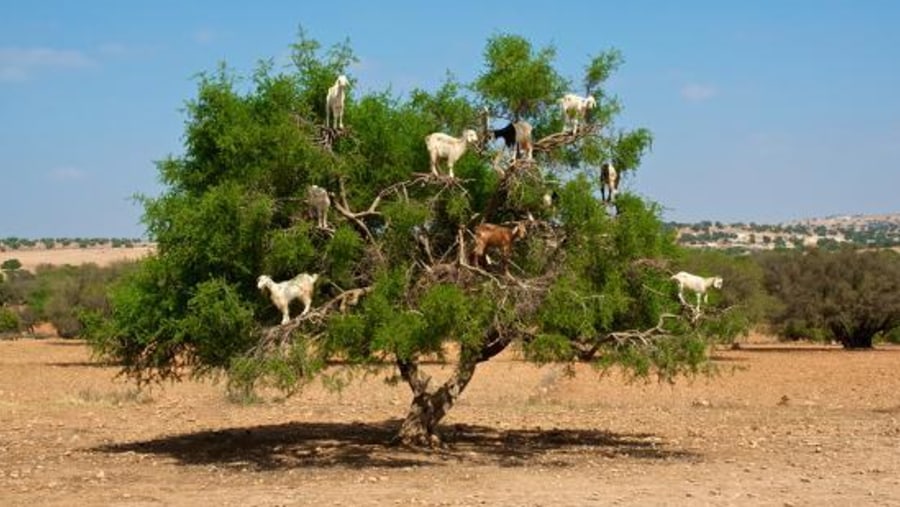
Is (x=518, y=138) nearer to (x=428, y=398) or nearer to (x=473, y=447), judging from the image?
(x=428, y=398)

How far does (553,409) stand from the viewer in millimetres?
28297

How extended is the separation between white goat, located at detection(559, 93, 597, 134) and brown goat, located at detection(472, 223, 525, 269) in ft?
6.48

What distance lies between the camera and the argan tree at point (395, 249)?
17.2 metres

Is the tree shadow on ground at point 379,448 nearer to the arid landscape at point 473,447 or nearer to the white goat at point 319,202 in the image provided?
the arid landscape at point 473,447

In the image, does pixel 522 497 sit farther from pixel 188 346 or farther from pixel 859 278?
pixel 859 278

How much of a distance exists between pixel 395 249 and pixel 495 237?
5.51 ft

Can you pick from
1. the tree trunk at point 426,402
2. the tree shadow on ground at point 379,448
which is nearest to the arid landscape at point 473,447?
the tree shadow on ground at point 379,448

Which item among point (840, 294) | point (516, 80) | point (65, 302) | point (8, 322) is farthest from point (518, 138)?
point (8, 322)

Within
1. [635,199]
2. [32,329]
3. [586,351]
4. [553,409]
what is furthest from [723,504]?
[32,329]

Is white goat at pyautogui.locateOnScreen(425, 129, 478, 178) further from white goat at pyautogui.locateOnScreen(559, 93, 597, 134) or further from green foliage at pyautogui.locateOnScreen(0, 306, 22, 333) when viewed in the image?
green foliage at pyautogui.locateOnScreen(0, 306, 22, 333)

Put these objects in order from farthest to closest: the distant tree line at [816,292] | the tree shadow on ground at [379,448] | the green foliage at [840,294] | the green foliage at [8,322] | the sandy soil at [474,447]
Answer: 1. the green foliage at [8,322]
2. the green foliage at [840,294]
3. the distant tree line at [816,292]
4. the tree shadow on ground at [379,448]
5. the sandy soil at [474,447]

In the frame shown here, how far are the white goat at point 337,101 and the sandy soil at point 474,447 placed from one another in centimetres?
508

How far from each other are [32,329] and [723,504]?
88976 millimetres

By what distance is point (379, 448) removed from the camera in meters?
20.2
